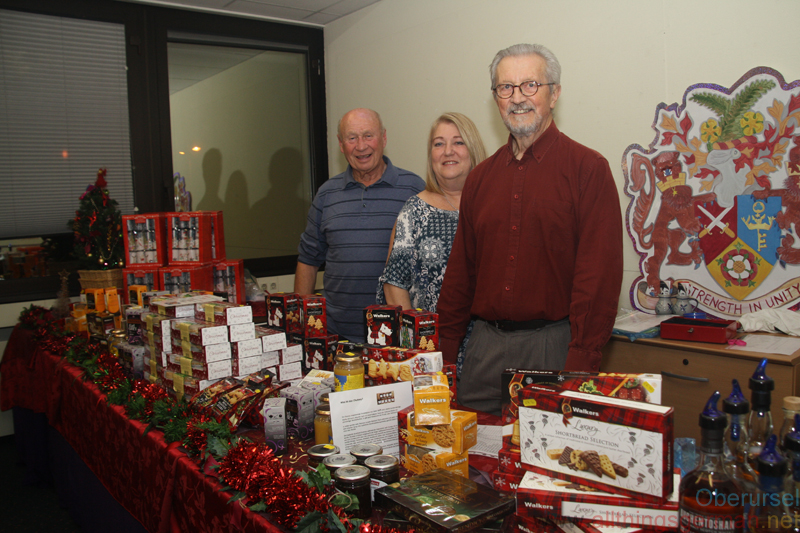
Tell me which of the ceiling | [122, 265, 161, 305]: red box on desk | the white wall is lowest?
[122, 265, 161, 305]: red box on desk

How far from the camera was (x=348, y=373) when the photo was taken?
1.50m

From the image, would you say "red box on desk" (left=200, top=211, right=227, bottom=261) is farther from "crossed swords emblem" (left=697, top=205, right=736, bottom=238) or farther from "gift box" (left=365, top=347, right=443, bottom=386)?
"crossed swords emblem" (left=697, top=205, right=736, bottom=238)

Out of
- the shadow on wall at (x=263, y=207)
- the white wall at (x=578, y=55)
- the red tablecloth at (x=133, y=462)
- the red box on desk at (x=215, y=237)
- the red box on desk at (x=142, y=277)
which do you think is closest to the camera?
the red tablecloth at (x=133, y=462)

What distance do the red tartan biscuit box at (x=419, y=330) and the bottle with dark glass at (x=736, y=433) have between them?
0.91 metres

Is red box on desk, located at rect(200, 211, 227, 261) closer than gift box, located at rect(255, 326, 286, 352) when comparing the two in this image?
No

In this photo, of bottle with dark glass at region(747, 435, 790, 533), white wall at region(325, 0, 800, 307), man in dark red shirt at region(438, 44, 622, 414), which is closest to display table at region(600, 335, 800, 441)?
white wall at region(325, 0, 800, 307)

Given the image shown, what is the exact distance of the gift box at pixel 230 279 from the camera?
131 inches

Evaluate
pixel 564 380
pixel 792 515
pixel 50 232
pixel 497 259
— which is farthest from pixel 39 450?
pixel 792 515

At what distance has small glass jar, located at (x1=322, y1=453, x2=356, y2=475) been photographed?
3.79 ft

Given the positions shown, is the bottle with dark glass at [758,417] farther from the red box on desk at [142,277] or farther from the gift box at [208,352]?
the red box on desk at [142,277]

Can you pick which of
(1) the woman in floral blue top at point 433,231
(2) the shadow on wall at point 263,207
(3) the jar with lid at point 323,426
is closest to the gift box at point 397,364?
(3) the jar with lid at point 323,426

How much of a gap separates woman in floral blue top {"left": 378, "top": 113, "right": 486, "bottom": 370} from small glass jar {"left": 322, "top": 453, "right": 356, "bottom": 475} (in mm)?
1163

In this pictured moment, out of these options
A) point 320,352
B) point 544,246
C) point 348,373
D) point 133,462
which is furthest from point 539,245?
point 133,462

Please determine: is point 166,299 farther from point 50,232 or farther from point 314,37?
point 314,37
